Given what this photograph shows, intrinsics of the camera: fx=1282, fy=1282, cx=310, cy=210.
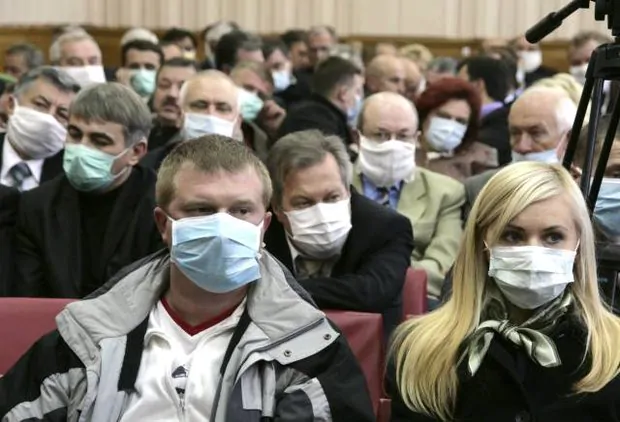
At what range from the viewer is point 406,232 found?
4.57m

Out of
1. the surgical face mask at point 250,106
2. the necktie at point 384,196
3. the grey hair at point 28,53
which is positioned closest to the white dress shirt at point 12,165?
the necktie at point 384,196

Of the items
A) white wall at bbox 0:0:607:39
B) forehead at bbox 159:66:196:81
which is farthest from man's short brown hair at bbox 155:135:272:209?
white wall at bbox 0:0:607:39

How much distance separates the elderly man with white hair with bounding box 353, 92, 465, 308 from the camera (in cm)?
555

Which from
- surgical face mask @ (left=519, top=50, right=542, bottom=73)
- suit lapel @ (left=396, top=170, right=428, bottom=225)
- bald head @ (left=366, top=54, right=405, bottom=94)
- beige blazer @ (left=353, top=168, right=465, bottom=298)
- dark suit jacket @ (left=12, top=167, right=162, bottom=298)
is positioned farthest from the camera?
surgical face mask @ (left=519, top=50, right=542, bottom=73)

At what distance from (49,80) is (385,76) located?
3.92 metres

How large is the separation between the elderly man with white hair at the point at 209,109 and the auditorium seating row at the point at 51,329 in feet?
9.79

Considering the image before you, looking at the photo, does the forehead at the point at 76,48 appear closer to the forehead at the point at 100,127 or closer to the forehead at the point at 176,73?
the forehead at the point at 176,73

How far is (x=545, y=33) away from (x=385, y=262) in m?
1.41

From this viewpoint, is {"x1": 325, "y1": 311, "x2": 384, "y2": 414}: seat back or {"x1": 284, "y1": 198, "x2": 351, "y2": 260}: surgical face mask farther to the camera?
{"x1": 284, "y1": 198, "x2": 351, "y2": 260}: surgical face mask

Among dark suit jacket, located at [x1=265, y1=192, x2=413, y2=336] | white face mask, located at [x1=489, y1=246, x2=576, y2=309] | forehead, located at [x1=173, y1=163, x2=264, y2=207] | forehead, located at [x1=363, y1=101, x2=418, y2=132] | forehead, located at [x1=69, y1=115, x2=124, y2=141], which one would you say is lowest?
dark suit jacket, located at [x1=265, y1=192, x2=413, y2=336]

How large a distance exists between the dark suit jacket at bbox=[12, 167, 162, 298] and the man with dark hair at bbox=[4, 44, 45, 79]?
18.9ft

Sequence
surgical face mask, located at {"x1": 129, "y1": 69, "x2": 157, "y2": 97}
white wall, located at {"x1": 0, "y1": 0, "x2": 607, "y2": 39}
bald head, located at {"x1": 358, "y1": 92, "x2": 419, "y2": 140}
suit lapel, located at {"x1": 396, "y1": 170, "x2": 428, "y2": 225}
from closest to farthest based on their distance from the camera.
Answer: suit lapel, located at {"x1": 396, "y1": 170, "x2": 428, "y2": 225}, bald head, located at {"x1": 358, "y1": 92, "x2": 419, "y2": 140}, surgical face mask, located at {"x1": 129, "y1": 69, "x2": 157, "y2": 97}, white wall, located at {"x1": 0, "y1": 0, "x2": 607, "y2": 39}

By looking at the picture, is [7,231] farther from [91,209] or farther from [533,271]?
[533,271]

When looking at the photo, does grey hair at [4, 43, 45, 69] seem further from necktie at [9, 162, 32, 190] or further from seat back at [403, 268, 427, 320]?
seat back at [403, 268, 427, 320]
